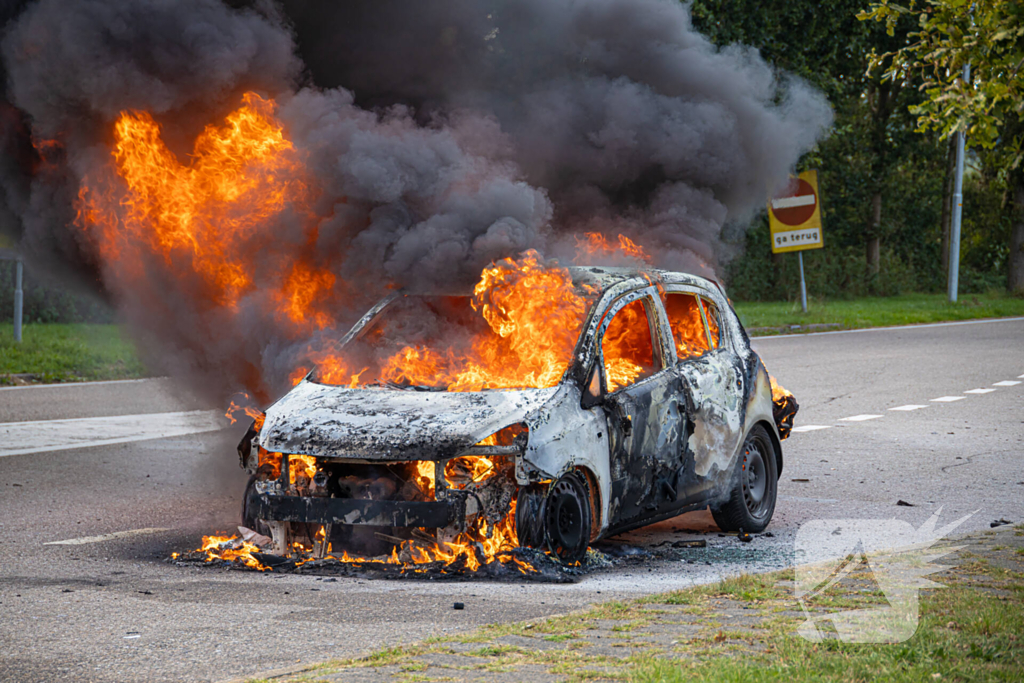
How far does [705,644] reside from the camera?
4793 millimetres

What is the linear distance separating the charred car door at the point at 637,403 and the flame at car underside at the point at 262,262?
0.06m

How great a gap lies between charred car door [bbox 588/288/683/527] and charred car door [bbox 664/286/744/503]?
146 millimetres

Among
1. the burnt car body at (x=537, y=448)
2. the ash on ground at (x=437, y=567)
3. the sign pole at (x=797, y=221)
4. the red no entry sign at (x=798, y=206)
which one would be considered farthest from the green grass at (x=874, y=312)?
the ash on ground at (x=437, y=567)

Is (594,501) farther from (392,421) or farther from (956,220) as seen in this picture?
(956,220)

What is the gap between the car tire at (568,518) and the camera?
6.32 m

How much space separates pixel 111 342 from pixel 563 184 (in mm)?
10973

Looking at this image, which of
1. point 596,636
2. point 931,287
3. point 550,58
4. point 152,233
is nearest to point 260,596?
point 596,636

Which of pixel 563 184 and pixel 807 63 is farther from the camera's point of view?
pixel 807 63

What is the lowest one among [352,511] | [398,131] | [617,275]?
[352,511]

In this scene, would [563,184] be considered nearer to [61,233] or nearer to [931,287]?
[61,233]

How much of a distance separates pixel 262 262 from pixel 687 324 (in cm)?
306

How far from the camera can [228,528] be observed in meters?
7.77

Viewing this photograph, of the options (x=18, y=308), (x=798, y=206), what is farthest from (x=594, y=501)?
(x=798, y=206)

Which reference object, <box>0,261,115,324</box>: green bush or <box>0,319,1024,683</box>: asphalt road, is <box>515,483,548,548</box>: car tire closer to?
<box>0,319,1024,683</box>: asphalt road
